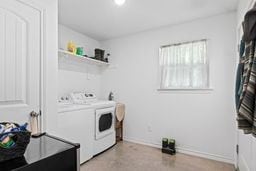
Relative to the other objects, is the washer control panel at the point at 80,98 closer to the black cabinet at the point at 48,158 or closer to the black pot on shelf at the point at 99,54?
the black pot on shelf at the point at 99,54

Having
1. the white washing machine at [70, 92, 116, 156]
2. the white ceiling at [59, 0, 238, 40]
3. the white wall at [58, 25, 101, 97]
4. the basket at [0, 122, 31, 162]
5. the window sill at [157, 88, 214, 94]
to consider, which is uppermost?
the white ceiling at [59, 0, 238, 40]

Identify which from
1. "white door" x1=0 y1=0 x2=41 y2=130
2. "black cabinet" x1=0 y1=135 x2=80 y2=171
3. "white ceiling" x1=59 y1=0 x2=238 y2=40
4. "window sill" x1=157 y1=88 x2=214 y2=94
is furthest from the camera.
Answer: "window sill" x1=157 y1=88 x2=214 y2=94

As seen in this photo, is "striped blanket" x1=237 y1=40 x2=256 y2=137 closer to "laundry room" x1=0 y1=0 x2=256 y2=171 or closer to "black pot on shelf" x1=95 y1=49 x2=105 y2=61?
"laundry room" x1=0 y1=0 x2=256 y2=171

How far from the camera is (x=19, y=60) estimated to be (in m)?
1.44

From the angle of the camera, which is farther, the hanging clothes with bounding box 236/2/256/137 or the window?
the window

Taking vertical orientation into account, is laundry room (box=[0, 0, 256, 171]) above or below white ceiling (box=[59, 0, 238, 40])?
below

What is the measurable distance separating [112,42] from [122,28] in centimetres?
69

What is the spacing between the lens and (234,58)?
98.3 inches

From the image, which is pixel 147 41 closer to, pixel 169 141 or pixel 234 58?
pixel 234 58

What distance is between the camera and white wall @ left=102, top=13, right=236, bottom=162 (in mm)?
2561

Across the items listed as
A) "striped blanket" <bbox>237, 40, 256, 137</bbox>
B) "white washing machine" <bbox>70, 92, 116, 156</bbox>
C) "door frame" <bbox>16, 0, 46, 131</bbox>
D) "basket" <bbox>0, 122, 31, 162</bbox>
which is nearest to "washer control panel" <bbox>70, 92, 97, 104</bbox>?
"white washing machine" <bbox>70, 92, 116, 156</bbox>

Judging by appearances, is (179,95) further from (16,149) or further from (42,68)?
(16,149)

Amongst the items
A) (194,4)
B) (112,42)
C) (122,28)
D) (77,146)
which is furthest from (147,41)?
(77,146)

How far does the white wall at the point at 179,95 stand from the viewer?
101 inches
